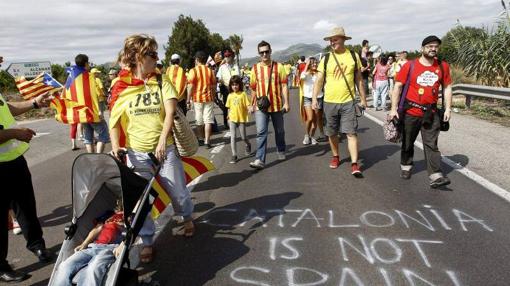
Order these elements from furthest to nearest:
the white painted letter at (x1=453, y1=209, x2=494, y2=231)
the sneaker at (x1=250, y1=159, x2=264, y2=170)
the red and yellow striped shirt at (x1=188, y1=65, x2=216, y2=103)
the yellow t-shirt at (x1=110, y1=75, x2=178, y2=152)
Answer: the red and yellow striped shirt at (x1=188, y1=65, x2=216, y2=103)
the sneaker at (x1=250, y1=159, x2=264, y2=170)
the white painted letter at (x1=453, y1=209, x2=494, y2=231)
the yellow t-shirt at (x1=110, y1=75, x2=178, y2=152)

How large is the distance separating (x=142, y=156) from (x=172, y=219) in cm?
131

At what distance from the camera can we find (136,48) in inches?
147

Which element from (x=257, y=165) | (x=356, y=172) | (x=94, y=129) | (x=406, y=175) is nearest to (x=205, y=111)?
(x=94, y=129)

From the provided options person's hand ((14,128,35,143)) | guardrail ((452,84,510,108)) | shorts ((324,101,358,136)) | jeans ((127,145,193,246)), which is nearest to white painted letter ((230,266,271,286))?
jeans ((127,145,193,246))

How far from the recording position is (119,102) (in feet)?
13.1

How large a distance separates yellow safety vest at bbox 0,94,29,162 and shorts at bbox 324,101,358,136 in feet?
13.7

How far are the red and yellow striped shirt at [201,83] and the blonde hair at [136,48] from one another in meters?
5.34

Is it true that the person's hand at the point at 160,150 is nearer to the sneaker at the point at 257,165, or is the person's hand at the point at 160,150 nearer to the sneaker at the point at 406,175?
the sneaker at the point at 257,165

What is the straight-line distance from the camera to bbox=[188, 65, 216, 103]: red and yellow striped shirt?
361 inches

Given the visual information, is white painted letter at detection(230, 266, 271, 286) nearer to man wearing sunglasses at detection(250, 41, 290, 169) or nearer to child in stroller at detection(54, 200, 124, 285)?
child in stroller at detection(54, 200, 124, 285)

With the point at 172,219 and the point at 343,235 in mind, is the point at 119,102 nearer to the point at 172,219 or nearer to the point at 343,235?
the point at 172,219

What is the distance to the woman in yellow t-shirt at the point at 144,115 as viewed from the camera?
3861 mm

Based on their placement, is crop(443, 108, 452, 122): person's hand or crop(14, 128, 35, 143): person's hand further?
crop(443, 108, 452, 122): person's hand

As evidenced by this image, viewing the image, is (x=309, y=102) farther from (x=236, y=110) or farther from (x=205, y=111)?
(x=205, y=111)
